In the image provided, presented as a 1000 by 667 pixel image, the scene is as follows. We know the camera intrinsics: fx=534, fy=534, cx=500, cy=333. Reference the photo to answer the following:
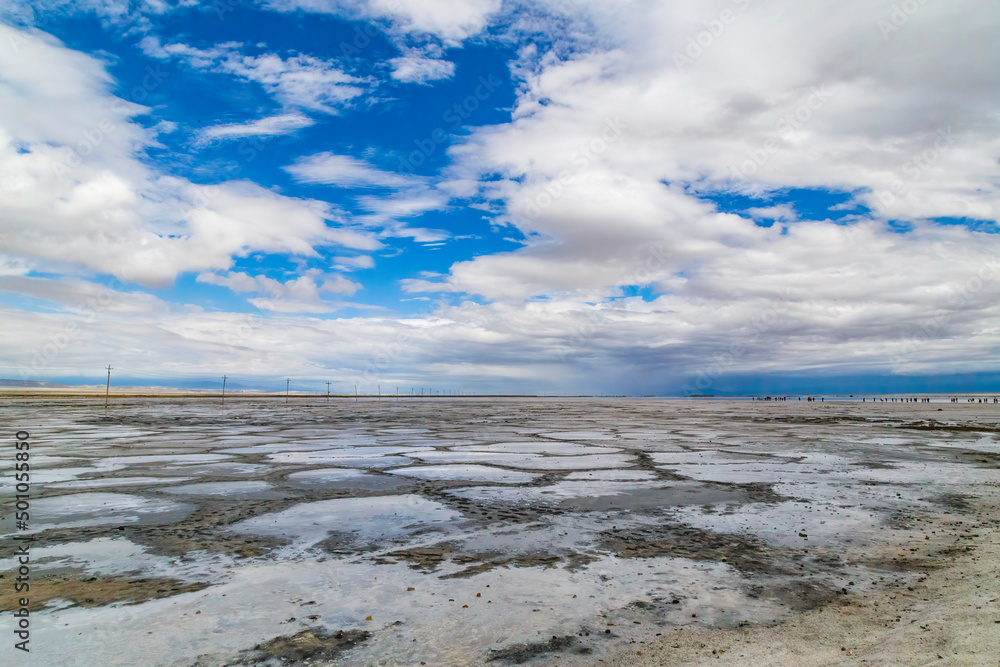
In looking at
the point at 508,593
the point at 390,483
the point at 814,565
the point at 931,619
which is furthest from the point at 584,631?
the point at 390,483

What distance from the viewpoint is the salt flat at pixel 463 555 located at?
4379mm

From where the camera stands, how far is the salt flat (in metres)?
4.38

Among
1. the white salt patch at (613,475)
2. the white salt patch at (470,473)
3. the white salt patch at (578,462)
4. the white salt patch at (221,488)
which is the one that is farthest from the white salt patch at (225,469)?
the white salt patch at (613,475)

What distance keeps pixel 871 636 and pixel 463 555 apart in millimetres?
4137

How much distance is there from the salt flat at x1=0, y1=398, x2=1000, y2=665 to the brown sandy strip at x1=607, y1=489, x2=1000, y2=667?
80 millimetres

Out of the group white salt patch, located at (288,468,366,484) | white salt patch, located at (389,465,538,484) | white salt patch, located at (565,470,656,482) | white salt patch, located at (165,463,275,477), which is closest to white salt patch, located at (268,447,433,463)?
white salt patch, located at (165,463,275,477)

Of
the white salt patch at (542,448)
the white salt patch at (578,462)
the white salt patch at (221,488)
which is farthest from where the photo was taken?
the white salt patch at (542,448)

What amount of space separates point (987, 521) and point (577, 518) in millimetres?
6310

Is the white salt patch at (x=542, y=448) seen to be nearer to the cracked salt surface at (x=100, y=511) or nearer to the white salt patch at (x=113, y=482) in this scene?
the white salt patch at (x=113, y=482)

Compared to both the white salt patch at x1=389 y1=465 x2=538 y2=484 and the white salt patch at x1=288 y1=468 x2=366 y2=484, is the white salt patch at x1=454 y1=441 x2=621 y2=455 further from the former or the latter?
the white salt patch at x1=288 y1=468 x2=366 y2=484

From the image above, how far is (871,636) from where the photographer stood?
4.38 meters

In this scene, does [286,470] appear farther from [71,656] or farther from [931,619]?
[931,619]

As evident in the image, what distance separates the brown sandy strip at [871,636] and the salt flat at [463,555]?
80 millimetres

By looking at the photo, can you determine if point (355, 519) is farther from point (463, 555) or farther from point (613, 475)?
point (613, 475)
